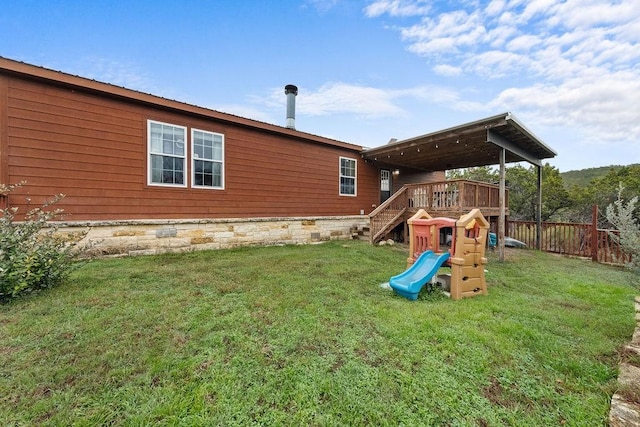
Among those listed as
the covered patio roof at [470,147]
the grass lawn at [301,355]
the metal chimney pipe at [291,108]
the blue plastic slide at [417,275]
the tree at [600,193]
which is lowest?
the grass lawn at [301,355]

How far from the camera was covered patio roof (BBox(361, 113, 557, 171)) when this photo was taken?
→ 623 centimetres

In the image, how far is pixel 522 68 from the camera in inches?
351

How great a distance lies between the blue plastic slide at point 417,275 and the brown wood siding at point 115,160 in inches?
202

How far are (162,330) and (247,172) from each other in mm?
5624

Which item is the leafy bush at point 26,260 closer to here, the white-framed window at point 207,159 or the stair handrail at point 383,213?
the white-framed window at point 207,159

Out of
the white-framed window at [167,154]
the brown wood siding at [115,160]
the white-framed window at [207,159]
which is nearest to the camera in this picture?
the brown wood siding at [115,160]

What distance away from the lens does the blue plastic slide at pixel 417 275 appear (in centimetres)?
350

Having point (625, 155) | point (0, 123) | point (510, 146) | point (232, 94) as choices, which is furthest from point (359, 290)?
point (625, 155)

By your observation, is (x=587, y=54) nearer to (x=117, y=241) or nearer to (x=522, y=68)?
(x=522, y=68)

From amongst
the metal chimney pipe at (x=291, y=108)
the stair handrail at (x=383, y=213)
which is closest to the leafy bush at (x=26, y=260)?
the metal chimney pipe at (x=291, y=108)

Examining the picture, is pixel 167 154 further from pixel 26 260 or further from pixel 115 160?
pixel 26 260

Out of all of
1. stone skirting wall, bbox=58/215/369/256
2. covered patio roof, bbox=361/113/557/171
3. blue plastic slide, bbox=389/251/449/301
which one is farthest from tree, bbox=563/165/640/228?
blue plastic slide, bbox=389/251/449/301

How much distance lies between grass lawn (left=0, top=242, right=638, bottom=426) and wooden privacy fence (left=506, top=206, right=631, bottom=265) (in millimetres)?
4803

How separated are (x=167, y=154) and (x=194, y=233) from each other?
2061 mm
